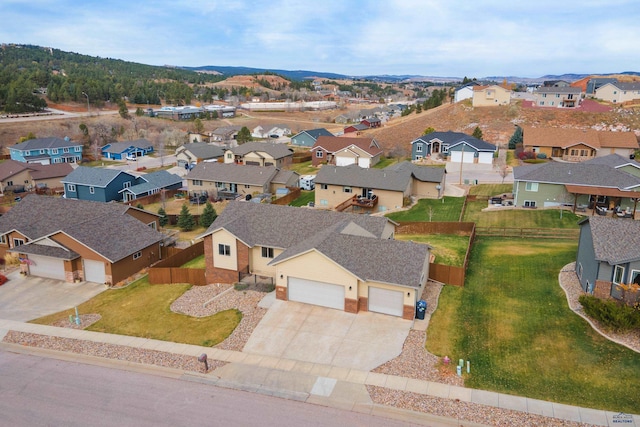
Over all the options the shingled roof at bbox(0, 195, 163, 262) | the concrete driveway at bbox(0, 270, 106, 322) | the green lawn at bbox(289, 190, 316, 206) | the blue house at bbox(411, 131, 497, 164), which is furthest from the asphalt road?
the blue house at bbox(411, 131, 497, 164)

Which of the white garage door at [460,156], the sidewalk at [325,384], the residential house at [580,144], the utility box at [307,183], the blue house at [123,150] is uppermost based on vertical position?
the residential house at [580,144]

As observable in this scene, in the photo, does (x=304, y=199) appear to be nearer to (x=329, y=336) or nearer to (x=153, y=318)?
(x=153, y=318)

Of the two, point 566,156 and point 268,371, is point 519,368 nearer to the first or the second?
point 268,371

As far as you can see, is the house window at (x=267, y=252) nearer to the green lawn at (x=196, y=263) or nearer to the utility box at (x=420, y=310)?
the green lawn at (x=196, y=263)

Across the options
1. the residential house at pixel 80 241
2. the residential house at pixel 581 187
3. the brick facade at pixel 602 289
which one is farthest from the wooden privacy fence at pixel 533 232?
the residential house at pixel 80 241

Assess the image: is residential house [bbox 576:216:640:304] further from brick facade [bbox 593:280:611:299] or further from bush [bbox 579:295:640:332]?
bush [bbox 579:295:640:332]

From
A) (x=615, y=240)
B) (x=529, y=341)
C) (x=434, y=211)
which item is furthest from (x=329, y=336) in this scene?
(x=434, y=211)

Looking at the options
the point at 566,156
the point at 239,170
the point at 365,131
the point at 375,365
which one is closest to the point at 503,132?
the point at 566,156
